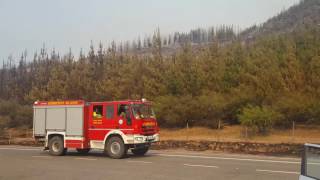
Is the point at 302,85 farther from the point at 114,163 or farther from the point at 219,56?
the point at 114,163

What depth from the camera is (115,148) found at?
22609mm

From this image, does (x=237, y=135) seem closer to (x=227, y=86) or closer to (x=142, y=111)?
(x=227, y=86)

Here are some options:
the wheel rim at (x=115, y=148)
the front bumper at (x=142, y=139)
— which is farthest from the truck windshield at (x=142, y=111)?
the wheel rim at (x=115, y=148)

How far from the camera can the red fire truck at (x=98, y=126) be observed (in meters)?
22.2

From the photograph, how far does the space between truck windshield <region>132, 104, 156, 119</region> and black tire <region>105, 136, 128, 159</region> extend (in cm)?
141

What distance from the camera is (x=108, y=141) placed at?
74.8ft

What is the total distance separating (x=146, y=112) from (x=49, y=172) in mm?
6746

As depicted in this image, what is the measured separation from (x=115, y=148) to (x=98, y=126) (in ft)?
4.53

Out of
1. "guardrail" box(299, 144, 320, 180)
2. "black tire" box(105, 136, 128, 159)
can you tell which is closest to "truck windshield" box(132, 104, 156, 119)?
"black tire" box(105, 136, 128, 159)

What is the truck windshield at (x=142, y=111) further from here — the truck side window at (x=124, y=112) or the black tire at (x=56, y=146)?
the black tire at (x=56, y=146)

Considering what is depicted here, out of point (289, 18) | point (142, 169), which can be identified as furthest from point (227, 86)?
point (289, 18)

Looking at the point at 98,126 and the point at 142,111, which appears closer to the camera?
the point at 142,111

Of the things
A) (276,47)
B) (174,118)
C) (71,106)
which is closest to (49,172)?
(71,106)

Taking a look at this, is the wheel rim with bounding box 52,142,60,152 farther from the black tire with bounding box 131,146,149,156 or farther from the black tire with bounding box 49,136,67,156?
the black tire with bounding box 131,146,149,156
